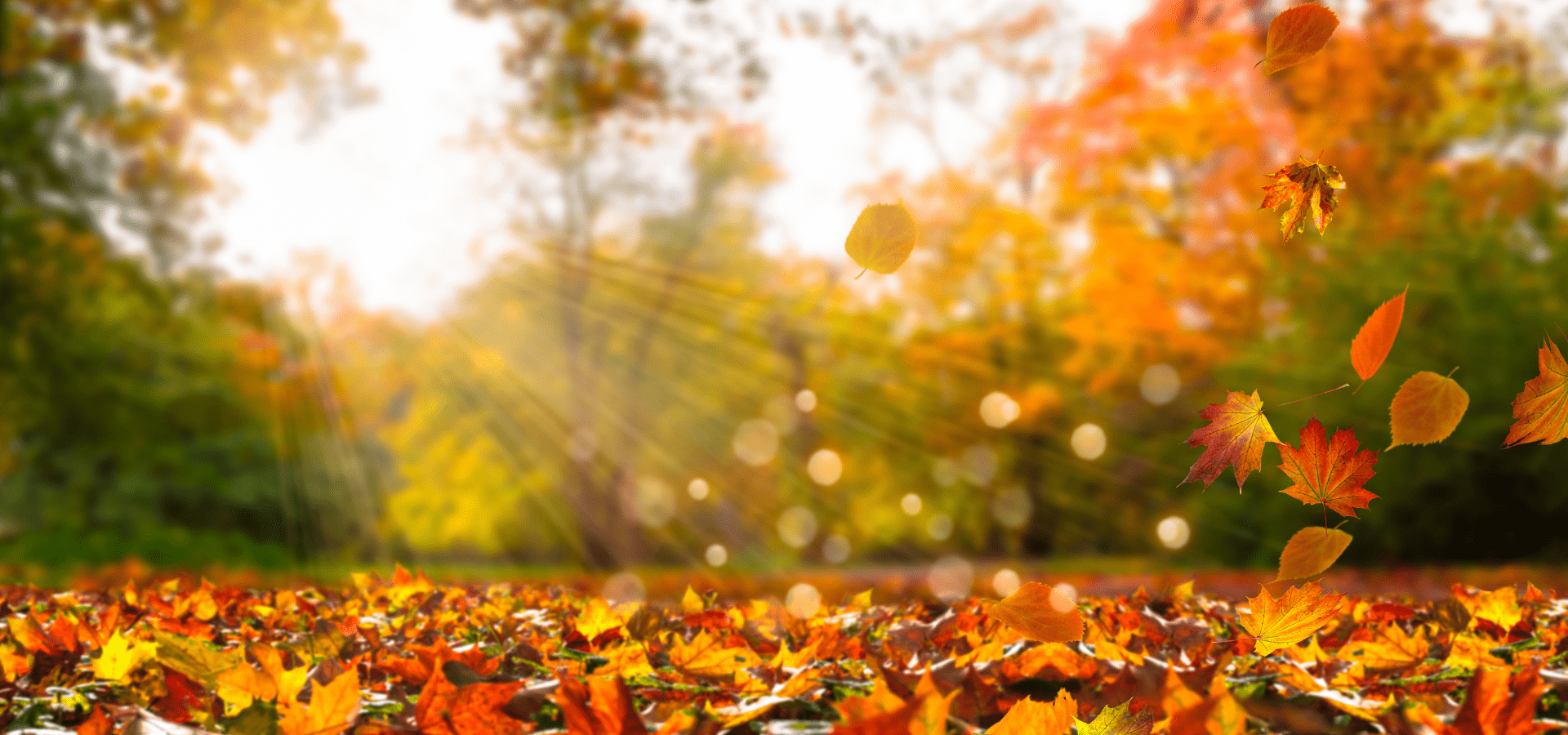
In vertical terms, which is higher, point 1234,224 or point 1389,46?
point 1389,46

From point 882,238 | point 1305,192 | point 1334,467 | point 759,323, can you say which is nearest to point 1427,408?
point 1334,467

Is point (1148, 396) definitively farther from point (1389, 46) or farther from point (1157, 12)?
point (1157, 12)

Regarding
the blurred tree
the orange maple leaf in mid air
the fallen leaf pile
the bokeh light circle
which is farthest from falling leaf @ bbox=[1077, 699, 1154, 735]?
the bokeh light circle

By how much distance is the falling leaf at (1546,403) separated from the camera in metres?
0.67

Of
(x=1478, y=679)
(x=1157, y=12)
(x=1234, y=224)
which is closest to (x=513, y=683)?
(x=1478, y=679)

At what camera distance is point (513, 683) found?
2.20ft

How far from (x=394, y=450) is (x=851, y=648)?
45.3 ft

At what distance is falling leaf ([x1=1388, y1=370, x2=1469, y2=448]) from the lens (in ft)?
2.21

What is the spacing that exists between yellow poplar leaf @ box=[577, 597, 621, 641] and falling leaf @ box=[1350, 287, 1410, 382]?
2.99ft

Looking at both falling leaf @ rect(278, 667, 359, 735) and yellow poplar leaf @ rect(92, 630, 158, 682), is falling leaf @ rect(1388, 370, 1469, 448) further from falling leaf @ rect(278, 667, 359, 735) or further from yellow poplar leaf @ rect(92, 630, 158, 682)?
yellow poplar leaf @ rect(92, 630, 158, 682)

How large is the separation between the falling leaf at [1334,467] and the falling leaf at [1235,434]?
3 cm

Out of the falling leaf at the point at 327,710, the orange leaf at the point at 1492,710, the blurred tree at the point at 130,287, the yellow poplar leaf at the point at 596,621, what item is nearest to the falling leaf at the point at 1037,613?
the orange leaf at the point at 1492,710

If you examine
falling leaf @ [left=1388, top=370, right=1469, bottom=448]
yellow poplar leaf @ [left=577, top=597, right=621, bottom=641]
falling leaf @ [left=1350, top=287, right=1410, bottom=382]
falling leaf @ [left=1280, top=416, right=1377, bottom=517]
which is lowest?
yellow poplar leaf @ [left=577, top=597, right=621, bottom=641]

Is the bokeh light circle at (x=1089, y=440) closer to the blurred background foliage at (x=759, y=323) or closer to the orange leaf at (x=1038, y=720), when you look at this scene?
the blurred background foliage at (x=759, y=323)
